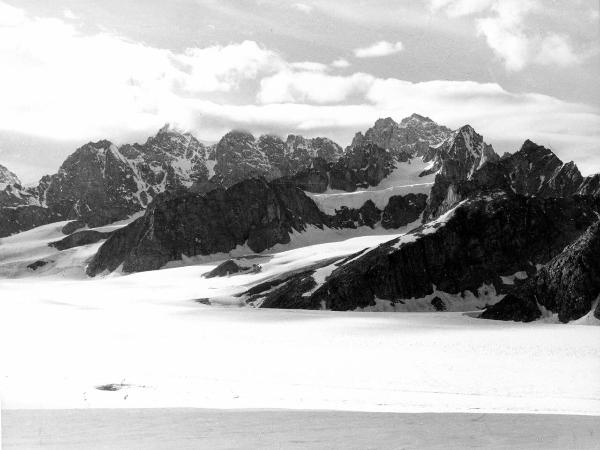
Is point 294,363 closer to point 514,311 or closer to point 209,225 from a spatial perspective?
point 514,311

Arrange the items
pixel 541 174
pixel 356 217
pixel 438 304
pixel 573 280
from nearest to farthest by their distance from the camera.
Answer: pixel 573 280 → pixel 438 304 → pixel 541 174 → pixel 356 217

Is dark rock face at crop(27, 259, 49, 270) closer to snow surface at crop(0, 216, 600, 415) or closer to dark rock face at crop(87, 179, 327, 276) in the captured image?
dark rock face at crop(87, 179, 327, 276)

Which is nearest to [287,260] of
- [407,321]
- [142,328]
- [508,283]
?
[508,283]

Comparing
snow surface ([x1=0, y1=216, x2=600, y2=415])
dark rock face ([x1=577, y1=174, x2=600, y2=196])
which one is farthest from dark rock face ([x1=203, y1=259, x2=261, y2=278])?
dark rock face ([x1=577, y1=174, x2=600, y2=196])

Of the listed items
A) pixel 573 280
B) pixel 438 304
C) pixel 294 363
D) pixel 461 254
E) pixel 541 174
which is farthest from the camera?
pixel 541 174

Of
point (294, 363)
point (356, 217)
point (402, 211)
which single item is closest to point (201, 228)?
point (356, 217)

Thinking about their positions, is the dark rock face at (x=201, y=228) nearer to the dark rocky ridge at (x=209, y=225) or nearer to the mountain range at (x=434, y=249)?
the dark rocky ridge at (x=209, y=225)

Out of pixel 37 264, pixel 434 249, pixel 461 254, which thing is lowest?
pixel 37 264

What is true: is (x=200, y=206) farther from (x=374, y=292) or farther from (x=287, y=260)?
(x=374, y=292)
